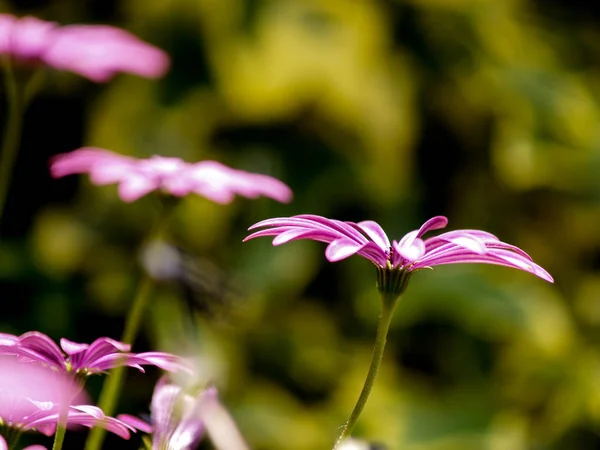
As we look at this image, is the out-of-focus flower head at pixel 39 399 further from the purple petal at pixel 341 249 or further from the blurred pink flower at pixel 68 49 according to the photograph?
the blurred pink flower at pixel 68 49

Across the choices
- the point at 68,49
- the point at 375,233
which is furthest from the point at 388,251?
the point at 68,49

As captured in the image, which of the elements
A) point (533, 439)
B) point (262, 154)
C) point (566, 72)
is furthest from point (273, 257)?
point (566, 72)

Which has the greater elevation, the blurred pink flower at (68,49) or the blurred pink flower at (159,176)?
the blurred pink flower at (68,49)

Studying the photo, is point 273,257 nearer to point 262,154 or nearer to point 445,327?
point 262,154

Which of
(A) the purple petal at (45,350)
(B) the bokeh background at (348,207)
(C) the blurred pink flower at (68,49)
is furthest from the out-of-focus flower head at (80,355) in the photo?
(B) the bokeh background at (348,207)

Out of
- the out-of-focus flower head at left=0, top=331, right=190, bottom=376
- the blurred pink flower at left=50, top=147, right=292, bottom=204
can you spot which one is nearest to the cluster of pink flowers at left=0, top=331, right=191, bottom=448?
the out-of-focus flower head at left=0, top=331, right=190, bottom=376

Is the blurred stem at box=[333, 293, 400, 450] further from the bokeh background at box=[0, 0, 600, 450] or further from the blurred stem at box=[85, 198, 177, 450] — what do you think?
the bokeh background at box=[0, 0, 600, 450]

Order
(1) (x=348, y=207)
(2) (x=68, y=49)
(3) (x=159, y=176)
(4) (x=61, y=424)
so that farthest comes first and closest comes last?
(1) (x=348, y=207)
(2) (x=68, y=49)
(3) (x=159, y=176)
(4) (x=61, y=424)

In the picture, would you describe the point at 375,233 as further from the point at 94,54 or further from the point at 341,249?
the point at 94,54
